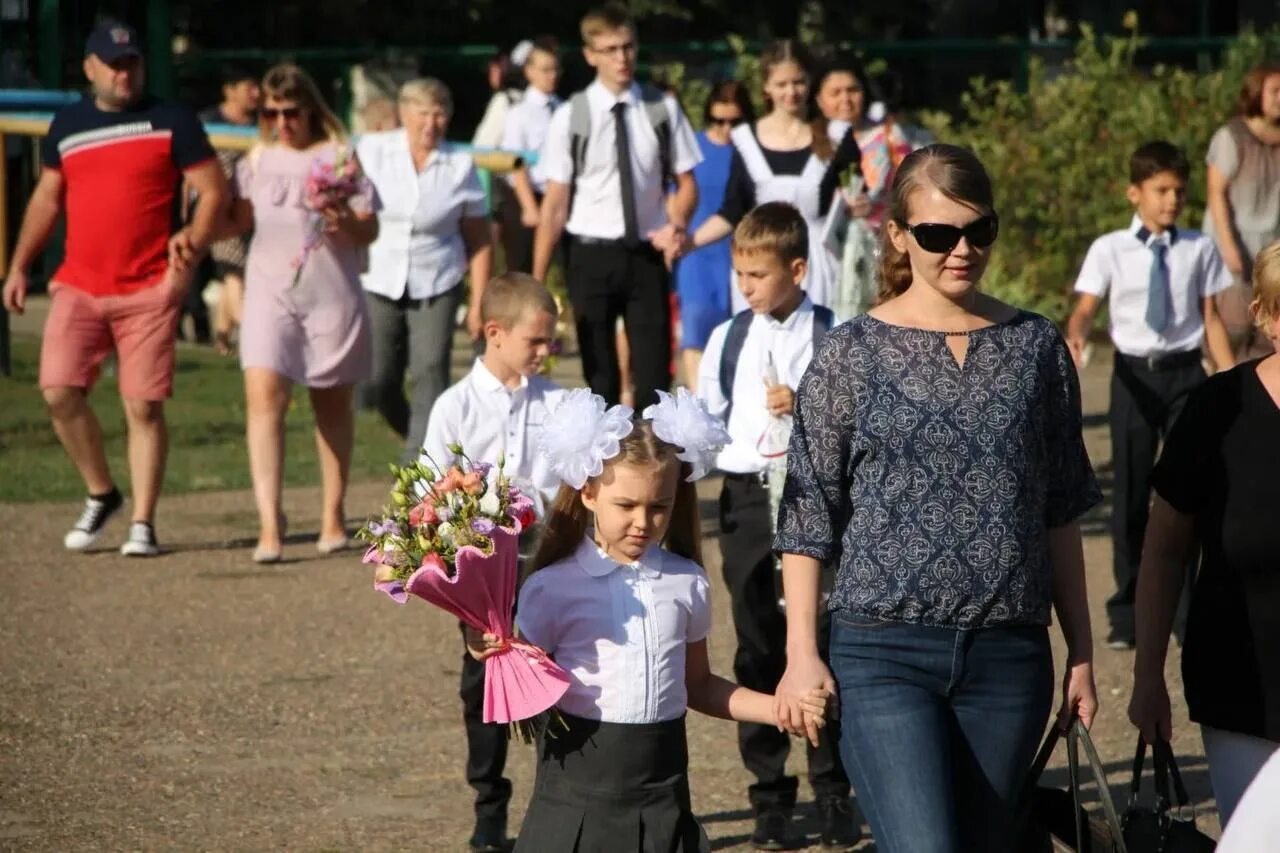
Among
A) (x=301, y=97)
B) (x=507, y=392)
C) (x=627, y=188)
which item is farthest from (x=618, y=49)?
(x=507, y=392)

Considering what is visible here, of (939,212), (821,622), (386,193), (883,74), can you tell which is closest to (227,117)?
(883,74)

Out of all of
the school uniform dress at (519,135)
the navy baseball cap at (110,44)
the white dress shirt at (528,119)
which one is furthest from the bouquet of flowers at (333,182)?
the white dress shirt at (528,119)

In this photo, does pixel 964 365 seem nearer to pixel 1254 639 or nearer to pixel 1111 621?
pixel 1254 639

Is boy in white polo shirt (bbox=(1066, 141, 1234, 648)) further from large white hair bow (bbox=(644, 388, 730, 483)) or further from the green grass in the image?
the green grass

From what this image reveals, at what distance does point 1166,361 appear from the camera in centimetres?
873

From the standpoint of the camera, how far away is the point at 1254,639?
4281 mm

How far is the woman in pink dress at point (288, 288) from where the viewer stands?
33.1ft

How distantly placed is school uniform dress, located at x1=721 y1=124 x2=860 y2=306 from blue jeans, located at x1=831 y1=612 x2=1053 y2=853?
5701mm

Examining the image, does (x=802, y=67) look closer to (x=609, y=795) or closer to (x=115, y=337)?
(x=115, y=337)

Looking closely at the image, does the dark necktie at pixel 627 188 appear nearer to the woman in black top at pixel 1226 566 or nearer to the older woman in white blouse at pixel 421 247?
the older woman in white blouse at pixel 421 247

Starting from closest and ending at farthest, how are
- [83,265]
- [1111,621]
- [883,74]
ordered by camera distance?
1. [1111,621]
2. [83,265]
3. [883,74]

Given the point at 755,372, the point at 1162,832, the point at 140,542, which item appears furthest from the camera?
the point at 140,542

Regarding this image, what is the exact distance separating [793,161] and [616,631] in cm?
559

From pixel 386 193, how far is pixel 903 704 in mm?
6727
